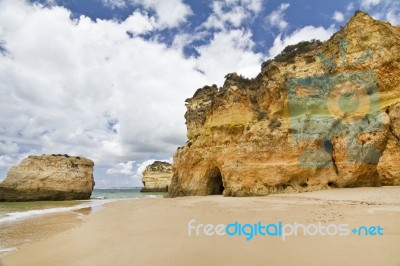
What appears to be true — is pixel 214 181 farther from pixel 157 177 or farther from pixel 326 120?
pixel 157 177

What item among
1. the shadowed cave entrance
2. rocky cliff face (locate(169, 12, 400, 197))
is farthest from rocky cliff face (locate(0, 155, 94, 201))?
rocky cliff face (locate(169, 12, 400, 197))

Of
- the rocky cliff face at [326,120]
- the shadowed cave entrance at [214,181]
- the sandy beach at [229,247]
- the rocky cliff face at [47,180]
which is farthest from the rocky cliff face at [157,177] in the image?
the sandy beach at [229,247]

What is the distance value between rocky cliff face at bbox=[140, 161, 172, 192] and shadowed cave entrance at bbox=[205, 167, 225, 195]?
43726mm

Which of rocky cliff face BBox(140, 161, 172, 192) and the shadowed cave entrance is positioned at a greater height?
rocky cliff face BBox(140, 161, 172, 192)

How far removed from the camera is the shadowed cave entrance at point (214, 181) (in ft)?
64.4

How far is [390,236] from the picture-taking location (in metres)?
4.07

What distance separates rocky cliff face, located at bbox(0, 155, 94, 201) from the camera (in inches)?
1172

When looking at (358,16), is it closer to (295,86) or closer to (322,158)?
(295,86)

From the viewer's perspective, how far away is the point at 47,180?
31000mm

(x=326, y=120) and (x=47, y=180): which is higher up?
(x=326, y=120)

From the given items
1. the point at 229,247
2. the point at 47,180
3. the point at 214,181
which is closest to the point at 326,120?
the point at 214,181

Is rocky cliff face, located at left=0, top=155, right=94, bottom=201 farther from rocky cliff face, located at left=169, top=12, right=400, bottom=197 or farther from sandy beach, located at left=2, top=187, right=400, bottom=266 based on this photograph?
sandy beach, located at left=2, top=187, right=400, bottom=266

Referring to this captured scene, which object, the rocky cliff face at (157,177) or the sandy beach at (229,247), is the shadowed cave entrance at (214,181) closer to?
the sandy beach at (229,247)

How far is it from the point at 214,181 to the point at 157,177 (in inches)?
1825
